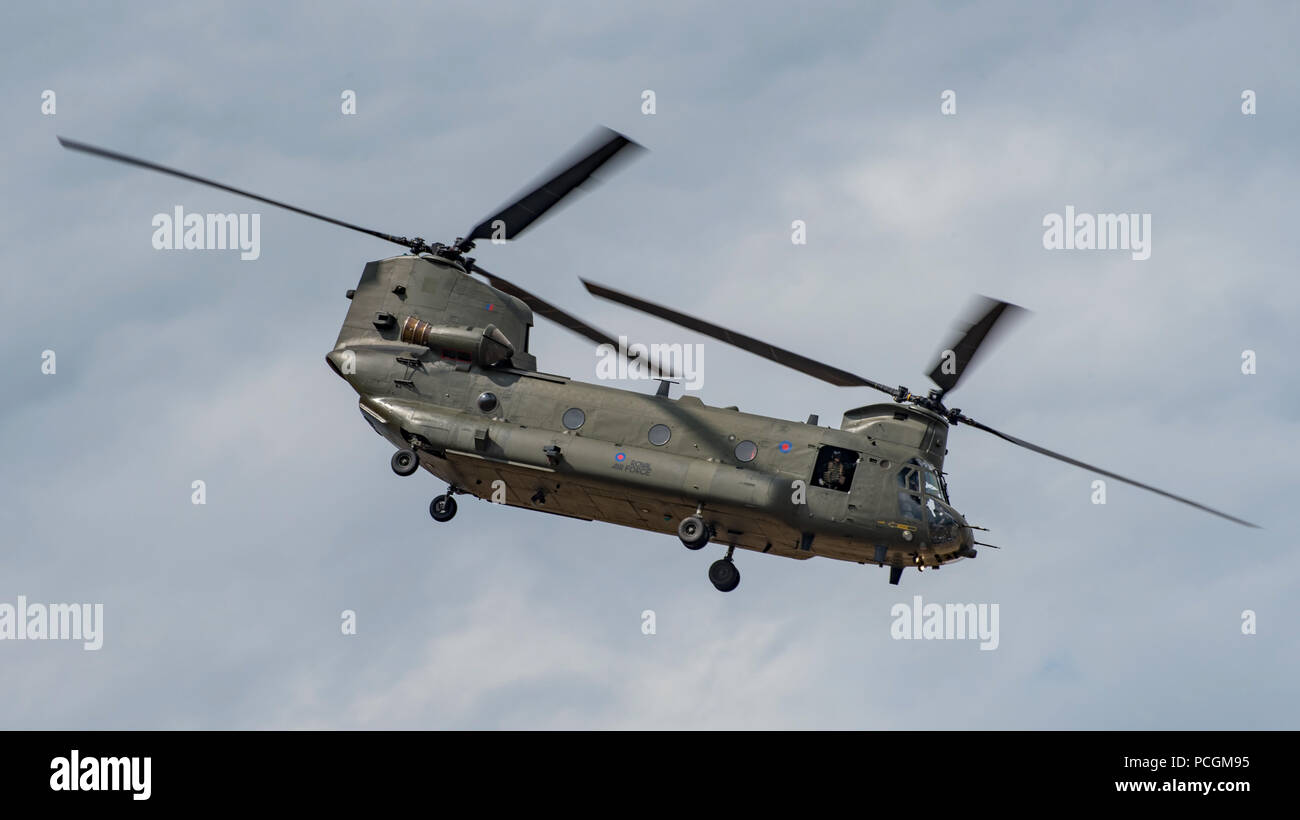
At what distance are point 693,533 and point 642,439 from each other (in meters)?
2.86

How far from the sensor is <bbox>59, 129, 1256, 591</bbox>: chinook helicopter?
42.8 meters

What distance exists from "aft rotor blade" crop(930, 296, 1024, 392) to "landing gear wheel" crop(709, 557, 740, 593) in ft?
22.0

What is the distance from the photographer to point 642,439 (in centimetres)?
4419

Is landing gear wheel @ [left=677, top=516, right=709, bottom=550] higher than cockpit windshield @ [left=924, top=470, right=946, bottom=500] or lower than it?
lower

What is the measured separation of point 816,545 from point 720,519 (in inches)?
93.8

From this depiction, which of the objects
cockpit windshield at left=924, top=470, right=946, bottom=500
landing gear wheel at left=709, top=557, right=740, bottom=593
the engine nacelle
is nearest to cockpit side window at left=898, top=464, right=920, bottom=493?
cockpit windshield at left=924, top=470, right=946, bottom=500

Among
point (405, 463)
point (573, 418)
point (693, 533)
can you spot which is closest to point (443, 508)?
point (405, 463)

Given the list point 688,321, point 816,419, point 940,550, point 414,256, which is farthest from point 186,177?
point 940,550

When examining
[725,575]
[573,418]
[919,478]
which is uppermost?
[573,418]

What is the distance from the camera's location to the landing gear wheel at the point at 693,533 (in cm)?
4272

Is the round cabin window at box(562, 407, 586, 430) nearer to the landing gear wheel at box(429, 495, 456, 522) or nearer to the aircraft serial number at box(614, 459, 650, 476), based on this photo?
the aircraft serial number at box(614, 459, 650, 476)

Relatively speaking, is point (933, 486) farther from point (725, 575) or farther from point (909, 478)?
point (725, 575)

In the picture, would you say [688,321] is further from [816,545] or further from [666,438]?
[816,545]

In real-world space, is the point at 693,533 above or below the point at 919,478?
below
